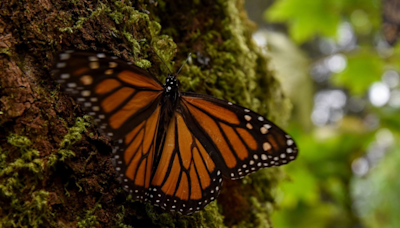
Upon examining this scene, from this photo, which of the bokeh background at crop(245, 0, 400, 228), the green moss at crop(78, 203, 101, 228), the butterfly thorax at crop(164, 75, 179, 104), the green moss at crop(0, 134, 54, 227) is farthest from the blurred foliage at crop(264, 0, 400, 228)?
the green moss at crop(0, 134, 54, 227)

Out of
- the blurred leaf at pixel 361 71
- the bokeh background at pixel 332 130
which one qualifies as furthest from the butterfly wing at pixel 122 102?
the blurred leaf at pixel 361 71

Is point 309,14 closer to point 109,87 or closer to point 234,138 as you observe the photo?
point 234,138

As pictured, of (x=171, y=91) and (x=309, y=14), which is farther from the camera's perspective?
(x=309, y=14)

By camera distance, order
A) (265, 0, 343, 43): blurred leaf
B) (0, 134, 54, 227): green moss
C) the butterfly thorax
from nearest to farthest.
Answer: (0, 134, 54, 227): green moss → the butterfly thorax → (265, 0, 343, 43): blurred leaf

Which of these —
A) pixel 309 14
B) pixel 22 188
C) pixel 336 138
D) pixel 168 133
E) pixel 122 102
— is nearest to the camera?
pixel 22 188

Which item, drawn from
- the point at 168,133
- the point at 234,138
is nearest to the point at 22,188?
the point at 168,133

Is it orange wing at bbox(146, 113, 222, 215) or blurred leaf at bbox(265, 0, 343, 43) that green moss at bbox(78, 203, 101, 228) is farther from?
blurred leaf at bbox(265, 0, 343, 43)

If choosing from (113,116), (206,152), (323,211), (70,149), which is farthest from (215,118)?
(323,211)
